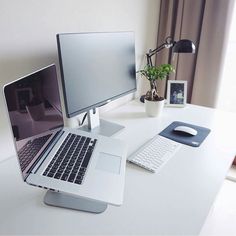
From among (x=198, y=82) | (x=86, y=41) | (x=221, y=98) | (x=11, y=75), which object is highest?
(x=86, y=41)

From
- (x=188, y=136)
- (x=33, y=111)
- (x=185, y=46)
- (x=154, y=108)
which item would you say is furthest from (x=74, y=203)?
(x=185, y=46)

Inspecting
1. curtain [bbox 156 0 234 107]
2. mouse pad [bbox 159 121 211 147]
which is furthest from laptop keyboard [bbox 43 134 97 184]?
curtain [bbox 156 0 234 107]

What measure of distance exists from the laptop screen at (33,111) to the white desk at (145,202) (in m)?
0.15

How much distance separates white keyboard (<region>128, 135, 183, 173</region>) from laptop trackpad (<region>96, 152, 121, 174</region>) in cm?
13

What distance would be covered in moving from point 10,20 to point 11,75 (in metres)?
0.20

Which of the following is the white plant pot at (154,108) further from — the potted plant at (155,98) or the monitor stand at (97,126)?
the monitor stand at (97,126)

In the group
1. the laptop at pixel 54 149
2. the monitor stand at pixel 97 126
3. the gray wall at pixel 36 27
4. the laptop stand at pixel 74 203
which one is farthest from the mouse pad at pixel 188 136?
the gray wall at pixel 36 27

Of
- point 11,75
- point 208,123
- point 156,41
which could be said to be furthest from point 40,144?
point 156,41

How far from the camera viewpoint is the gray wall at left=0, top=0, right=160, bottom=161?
868 mm

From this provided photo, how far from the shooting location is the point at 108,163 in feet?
2.68

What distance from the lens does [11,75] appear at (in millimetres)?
911

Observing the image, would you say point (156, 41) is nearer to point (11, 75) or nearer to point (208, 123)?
point (208, 123)

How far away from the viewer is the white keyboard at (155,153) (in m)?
0.93

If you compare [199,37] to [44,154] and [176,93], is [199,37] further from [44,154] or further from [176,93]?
[44,154]
